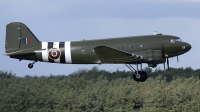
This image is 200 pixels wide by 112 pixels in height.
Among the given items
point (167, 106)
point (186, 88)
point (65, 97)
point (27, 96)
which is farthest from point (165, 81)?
point (27, 96)

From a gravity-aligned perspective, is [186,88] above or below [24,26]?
below

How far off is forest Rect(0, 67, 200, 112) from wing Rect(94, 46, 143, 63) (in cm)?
3736

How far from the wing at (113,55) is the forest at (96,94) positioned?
123 ft

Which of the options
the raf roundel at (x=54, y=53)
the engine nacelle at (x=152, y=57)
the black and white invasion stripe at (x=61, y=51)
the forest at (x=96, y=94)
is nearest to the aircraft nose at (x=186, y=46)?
the engine nacelle at (x=152, y=57)

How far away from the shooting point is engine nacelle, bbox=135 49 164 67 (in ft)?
130

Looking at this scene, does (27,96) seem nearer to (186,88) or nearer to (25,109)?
(25,109)

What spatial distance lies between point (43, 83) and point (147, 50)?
44.8m

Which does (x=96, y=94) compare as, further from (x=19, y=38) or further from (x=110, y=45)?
(x=110, y=45)

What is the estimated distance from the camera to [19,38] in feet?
142

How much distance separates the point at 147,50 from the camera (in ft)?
132

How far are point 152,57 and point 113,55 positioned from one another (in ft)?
8.16

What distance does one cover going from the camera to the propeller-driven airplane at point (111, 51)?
39.7m

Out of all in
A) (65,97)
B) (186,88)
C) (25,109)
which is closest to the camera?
(25,109)

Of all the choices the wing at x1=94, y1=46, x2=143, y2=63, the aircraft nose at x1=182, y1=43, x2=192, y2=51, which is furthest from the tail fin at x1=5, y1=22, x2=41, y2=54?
the aircraft nose at x1=182, y1=43, x2=192, y2=51
